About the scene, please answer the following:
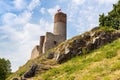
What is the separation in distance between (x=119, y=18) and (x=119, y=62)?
1279 inches

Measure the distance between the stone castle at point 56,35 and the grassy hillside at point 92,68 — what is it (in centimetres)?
3880

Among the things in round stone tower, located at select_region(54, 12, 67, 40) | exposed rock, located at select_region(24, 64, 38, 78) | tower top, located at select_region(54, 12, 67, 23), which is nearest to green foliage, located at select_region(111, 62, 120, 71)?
exposed rock, located at select_region(24, 64, 38, 78)

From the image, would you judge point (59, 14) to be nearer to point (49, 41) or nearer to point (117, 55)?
point (49, 41)

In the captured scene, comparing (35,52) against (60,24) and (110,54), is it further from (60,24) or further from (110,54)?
(110,54)

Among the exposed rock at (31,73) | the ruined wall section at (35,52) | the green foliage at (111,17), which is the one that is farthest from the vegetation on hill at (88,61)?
the ruined wall section at (35,52)

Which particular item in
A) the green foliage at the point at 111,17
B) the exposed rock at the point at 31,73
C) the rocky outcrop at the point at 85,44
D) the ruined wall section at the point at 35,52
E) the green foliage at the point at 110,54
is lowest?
the exposed rock at the point at 31,73

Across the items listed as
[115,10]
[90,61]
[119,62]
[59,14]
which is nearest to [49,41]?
[59,14]

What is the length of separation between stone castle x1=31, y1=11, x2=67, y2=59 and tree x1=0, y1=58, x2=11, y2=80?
→ 48.5 ft

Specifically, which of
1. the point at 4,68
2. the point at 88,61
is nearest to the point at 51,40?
the point at 4,68

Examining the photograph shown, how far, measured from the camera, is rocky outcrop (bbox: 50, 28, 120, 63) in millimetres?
28044

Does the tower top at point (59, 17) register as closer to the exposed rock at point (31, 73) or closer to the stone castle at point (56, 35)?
the stone castle at point (56, 35)

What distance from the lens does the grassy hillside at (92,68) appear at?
18984 mm

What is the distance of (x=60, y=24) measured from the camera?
67.8 metres

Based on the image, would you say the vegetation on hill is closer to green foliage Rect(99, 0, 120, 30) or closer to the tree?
the tree
